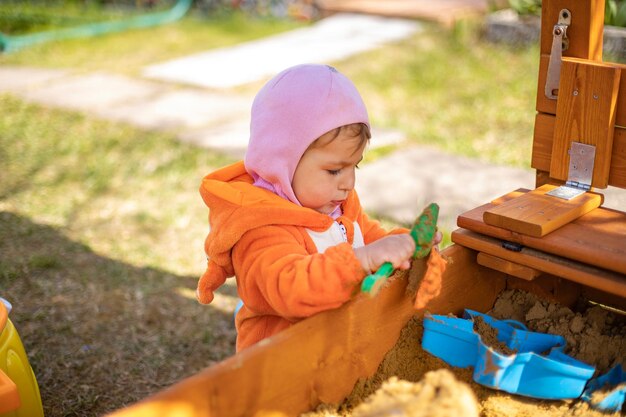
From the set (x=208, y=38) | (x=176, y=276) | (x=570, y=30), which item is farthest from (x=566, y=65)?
(x=208, y=38)

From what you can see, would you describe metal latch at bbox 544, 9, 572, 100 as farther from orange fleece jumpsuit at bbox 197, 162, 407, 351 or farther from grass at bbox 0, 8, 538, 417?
grass at bbox 0, 8, 538, 417

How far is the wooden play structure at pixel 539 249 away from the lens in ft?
5.02

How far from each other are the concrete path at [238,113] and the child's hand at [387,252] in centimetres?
183

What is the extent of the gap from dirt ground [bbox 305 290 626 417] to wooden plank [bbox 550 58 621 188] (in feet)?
1.22

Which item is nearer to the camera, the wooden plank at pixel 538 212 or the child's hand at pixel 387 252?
the child's hand at pixel 387 252

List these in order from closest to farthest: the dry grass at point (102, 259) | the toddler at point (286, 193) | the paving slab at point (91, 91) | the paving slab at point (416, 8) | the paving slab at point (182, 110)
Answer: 1. the toddler at point (286, 193)
2. the dry grass at point (102, 259)
3. the paving slab at point (182, 110)
4. the paving slab at point (91, 91)
5. the paving slab at point (416, 8)

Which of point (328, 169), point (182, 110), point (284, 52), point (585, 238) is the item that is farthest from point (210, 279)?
point (284, 52)

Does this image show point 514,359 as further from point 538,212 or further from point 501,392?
point 538,212

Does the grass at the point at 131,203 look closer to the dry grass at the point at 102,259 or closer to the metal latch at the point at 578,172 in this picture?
the dry grass at the point at 102,259

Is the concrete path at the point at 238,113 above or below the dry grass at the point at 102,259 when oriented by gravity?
above

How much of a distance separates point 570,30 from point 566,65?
99 mm

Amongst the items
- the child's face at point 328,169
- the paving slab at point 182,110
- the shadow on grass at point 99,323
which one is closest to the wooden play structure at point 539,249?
the child's face at point 328,169

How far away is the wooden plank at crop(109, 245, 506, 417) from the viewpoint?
1311 millimetres

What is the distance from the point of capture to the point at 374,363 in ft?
5.83
